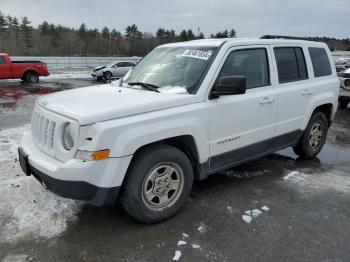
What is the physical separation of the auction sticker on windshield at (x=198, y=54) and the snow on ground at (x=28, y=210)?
87.8 inches

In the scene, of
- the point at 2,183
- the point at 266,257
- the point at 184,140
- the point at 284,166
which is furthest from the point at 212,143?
the point at 2,183

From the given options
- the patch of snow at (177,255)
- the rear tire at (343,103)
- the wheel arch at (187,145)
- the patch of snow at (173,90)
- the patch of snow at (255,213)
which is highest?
the patch of snow at (173,90)

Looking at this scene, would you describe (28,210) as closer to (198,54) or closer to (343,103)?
(198,54)

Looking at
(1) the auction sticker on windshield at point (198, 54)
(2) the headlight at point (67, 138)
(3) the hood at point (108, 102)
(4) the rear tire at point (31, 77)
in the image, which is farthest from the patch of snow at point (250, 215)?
(4) the rear tire at point (31, 77)

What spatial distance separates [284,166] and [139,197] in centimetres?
303

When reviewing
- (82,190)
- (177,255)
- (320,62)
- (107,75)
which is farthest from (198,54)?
(107,75)

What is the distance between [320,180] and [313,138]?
1.05 metres

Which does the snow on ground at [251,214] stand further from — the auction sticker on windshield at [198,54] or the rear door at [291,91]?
the auction sticker on windshield at [198,54]

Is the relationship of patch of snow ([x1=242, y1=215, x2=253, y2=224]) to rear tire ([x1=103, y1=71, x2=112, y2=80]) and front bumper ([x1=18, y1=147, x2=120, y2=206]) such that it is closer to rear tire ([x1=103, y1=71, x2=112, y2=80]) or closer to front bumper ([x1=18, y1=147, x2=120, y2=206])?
front bumper ([x1=18, y1=147, x2=120, y2=206])

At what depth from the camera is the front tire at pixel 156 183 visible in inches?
135

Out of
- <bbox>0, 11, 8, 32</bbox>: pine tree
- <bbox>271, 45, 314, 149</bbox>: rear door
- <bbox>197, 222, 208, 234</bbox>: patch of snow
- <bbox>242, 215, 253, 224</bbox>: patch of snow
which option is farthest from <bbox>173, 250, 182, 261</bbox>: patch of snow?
<bbox>0, 11, 8, 32</bbox>: pine tree

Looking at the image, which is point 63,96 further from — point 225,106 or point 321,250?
point 321,250

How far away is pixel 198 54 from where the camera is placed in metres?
4.25

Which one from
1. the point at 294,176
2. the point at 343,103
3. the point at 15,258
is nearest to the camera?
the point at 15,258
